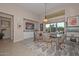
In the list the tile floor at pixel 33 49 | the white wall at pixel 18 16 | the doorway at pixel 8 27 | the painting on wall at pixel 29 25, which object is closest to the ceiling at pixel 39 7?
the white wall at pixel 18 16

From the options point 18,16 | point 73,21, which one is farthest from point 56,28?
point 18,16

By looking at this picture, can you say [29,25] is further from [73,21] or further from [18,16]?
[73,21]

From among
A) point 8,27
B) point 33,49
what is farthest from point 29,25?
point 33,49

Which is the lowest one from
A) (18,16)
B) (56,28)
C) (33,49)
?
(33,49)

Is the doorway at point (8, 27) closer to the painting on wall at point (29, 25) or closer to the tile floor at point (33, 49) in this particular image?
the tile floor at point (33, 49)

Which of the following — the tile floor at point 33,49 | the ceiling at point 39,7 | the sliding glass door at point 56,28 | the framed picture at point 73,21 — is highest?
the ceiling at point 39,7

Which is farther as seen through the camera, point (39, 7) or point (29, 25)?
point (29, 25)

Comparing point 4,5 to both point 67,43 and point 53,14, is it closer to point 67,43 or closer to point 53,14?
point 53,14

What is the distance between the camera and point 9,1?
238 cm

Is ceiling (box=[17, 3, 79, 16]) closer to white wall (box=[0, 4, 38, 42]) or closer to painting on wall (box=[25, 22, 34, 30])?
white wall (box=[0, 4, 38, 42])

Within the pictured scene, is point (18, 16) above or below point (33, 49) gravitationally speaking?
above

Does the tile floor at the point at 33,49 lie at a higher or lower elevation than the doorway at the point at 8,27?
lower

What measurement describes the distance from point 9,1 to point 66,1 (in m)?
1.37

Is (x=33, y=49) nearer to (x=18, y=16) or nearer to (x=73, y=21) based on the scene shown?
(x=18, y=16)
